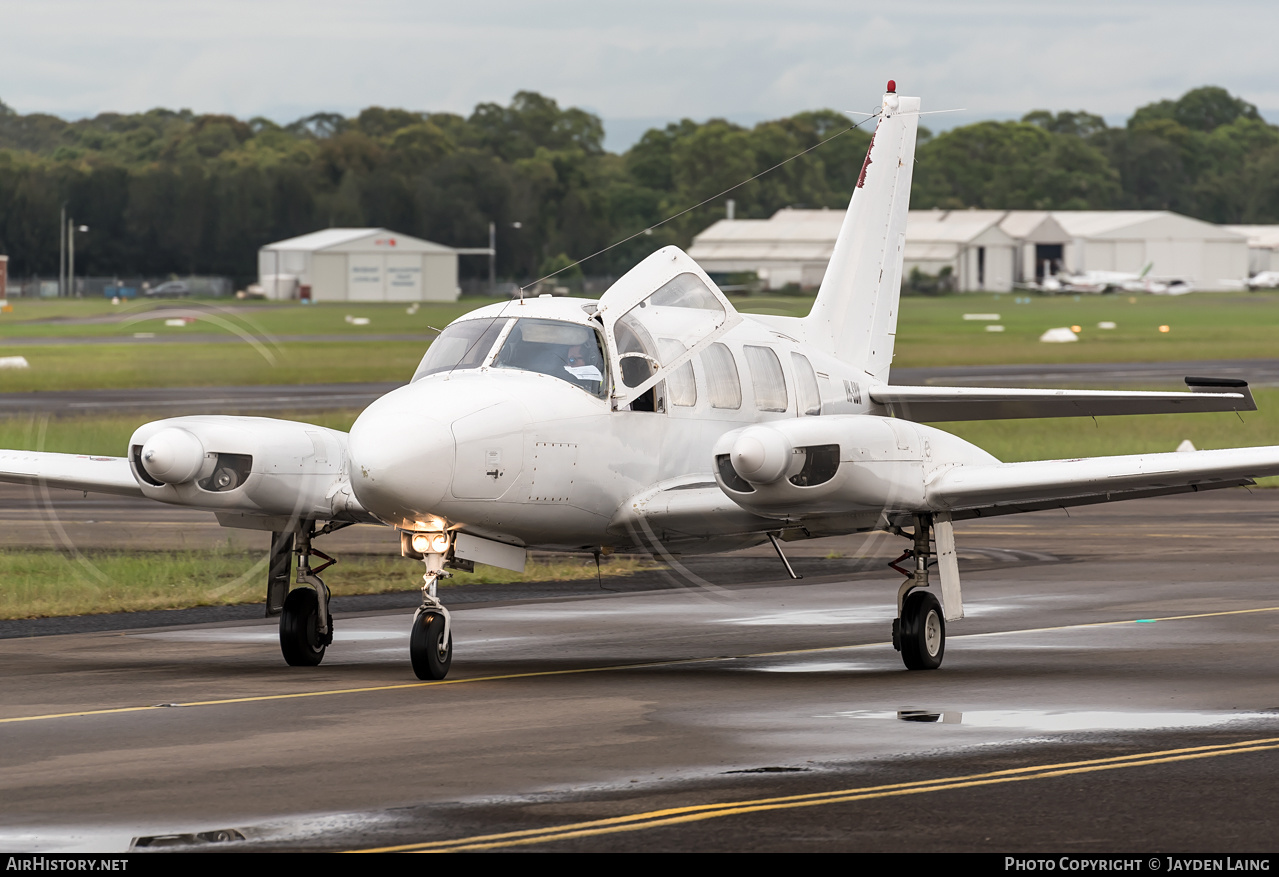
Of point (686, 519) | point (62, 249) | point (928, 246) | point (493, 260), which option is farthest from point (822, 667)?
point (928, 246)

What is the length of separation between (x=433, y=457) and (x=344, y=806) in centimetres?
426

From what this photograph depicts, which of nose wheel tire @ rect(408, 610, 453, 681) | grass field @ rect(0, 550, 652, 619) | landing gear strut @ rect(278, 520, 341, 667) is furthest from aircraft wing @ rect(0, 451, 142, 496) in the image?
nose wheel tire @ rect(408, 610, 453, 681)

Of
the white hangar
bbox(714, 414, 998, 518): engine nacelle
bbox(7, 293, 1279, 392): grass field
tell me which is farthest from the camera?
the white hangar

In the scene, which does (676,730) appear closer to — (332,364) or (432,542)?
(432,542)

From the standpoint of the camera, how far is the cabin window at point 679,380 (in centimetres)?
1633

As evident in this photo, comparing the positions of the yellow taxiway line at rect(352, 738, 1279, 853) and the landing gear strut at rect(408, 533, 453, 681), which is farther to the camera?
the landing gear strut at rect(408, 533, 453, 681)

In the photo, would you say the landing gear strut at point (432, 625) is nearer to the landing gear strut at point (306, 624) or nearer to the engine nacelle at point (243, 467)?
the engine nacelle at point (243, 467)

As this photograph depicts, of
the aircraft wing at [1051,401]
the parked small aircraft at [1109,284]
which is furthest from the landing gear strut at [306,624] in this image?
the parked small aircraft at [1109,284]

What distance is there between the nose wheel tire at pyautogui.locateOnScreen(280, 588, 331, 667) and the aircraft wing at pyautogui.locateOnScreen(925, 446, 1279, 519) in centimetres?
534

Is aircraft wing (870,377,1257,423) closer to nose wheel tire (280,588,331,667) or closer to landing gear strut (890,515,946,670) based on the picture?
landing gear strut (890,515,946,670)

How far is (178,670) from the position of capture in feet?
52.5

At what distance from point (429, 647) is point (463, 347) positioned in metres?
2.58

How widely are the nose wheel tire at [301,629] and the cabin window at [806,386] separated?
4963mm

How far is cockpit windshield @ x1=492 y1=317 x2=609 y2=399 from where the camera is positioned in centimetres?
1544
